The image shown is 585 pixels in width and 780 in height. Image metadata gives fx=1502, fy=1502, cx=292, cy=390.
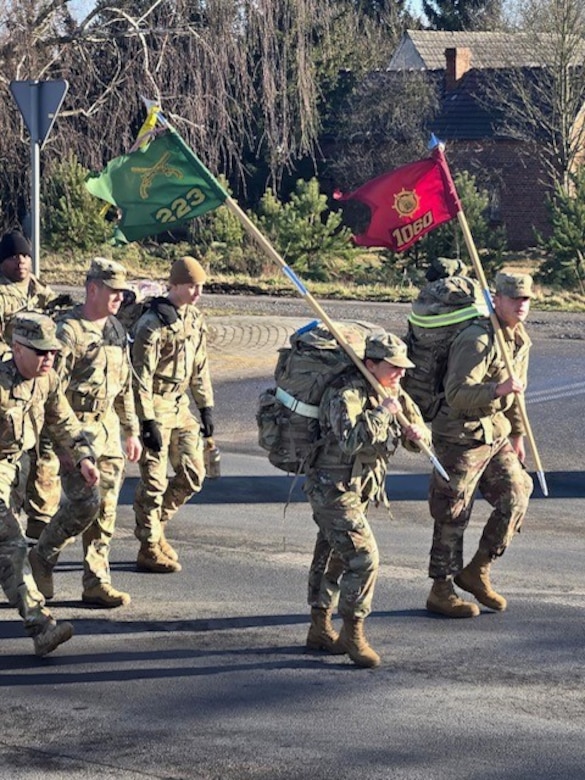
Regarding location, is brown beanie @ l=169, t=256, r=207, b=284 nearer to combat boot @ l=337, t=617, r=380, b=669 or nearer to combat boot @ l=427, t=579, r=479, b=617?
combat boot @ l=427, t=579, r=479, b=617

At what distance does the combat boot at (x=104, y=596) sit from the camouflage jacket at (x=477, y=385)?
77.1 inches

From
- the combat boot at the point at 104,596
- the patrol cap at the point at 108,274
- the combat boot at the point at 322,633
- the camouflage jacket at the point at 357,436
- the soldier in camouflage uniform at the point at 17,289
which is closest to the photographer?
the camouflage jacket at the point at 357,436

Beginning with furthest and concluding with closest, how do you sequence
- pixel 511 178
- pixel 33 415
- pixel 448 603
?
pixel 511 178 < pixel 448 603 < pixel 33 415

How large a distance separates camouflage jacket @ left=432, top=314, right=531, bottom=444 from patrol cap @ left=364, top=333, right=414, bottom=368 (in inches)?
33.0

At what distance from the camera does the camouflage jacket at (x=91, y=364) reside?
8.13m

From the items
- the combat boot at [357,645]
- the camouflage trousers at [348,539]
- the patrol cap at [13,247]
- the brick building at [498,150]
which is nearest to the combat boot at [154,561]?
the camouflage trousers at [348,539]

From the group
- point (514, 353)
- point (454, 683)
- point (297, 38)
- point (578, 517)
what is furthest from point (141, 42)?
point (454, 683)

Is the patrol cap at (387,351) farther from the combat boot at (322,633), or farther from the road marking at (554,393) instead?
the road marking at (554,393)

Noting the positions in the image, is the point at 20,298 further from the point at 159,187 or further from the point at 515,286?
the point at 515,286

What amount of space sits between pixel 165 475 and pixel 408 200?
2.27m

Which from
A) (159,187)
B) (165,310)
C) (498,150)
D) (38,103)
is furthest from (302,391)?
(498,150)

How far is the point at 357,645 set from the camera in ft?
23.5

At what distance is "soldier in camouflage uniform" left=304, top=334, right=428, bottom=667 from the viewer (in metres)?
6.99

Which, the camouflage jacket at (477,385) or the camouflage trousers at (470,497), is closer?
the camouflage jacket at (477,385)
